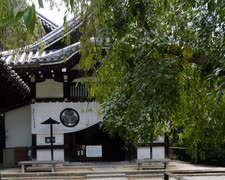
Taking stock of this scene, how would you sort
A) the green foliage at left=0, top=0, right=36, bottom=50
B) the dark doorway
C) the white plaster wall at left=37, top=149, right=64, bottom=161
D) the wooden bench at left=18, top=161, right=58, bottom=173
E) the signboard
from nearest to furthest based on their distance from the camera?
the green foliage at left=0, top=0, right=36, bottom=50, the wooden bench at left=18, top=161, right=58, bottom=173, the white plaster wall at left=37, top=149, right=64, bottom=161, the dark doorway, the signboard

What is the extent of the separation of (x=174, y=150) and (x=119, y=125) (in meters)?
16.0

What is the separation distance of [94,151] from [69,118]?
6.39 feet

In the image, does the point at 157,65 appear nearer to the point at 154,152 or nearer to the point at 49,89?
the point at 49,89

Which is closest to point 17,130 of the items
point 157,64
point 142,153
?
point 142,153

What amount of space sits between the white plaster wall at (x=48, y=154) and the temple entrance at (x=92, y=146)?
0.61 feet

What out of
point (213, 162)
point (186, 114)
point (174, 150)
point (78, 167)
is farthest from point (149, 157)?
point (186, 114)

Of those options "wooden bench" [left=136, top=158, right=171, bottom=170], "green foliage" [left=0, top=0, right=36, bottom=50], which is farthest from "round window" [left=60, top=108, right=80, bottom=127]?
"green foliage" [left=0, top=0, right=36, bottom=50]

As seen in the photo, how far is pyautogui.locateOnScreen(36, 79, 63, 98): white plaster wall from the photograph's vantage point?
14.6m

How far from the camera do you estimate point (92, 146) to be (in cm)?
1577

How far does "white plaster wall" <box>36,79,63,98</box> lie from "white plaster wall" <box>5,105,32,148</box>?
1.07m

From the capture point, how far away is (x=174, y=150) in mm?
19875

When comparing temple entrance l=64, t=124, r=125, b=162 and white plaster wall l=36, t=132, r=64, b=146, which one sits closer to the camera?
white plaster wall l=36, t=132, r=64, b=146

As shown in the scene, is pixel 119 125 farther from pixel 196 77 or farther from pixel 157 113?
pixel 196 77

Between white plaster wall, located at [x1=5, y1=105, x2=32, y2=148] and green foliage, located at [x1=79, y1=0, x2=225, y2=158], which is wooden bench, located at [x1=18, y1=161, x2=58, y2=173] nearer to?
white plaster wall, located at [x1=5, y1=105, x2=32, y2=148]
